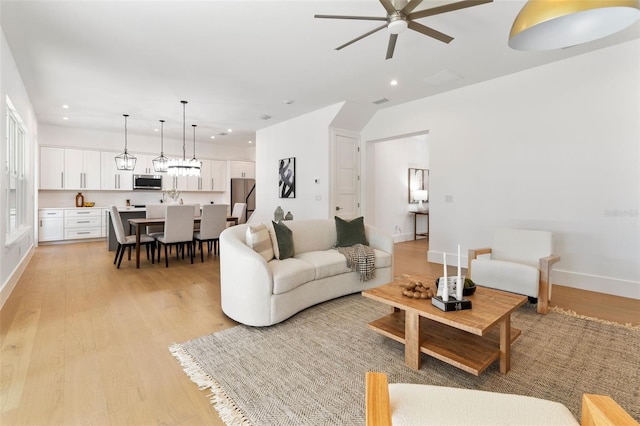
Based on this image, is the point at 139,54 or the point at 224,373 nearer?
the point at 224,373

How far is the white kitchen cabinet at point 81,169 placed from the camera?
704 centimetres

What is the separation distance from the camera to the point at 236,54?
11.5 ft

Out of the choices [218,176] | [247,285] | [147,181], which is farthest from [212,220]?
[218,176]

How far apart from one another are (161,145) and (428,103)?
22.5ft

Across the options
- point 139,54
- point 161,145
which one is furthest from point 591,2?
point 161,145

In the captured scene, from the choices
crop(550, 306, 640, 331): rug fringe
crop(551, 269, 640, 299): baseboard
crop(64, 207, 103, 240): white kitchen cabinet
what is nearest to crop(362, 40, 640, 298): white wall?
crop(551, 269, 640, 299): baseboard

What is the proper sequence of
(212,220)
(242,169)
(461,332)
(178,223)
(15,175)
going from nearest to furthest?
1. (461,332)
2. (15,175)
3. (178,223)
4. (212,220)
5. (242,169)

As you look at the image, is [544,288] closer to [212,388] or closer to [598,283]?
[598,283]

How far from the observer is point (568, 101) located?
3.70 m

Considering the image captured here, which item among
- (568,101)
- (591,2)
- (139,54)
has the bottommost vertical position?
(591,2)

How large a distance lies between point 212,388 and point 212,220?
12.5ft

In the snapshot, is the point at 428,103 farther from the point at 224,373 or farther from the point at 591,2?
the point at 224,373

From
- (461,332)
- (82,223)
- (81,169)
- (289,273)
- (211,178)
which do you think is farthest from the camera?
(211,178)

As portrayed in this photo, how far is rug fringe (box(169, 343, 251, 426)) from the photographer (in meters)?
1.52
